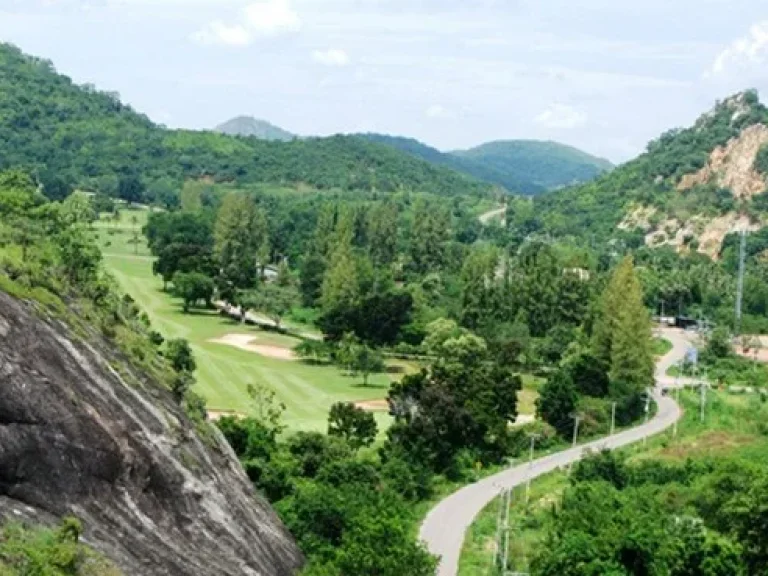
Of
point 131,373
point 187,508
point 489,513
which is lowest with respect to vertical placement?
point 489,513

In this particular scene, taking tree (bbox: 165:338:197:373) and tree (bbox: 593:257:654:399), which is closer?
tree (bbox: 165:338:197:373)

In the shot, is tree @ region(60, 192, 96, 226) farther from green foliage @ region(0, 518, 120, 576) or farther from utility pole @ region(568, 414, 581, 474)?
green foliage @ region(0, 518, 120, 576)

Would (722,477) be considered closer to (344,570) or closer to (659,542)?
(659,542)

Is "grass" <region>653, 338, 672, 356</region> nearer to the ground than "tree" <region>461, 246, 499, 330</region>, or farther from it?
nearer to the ground

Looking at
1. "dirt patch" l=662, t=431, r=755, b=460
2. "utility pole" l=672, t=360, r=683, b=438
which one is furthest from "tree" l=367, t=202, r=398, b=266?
"dirt patch" l=662, t=431, r=755, b=460

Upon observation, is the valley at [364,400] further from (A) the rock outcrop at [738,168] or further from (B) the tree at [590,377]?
(A) the rock outcrop at [738,168]

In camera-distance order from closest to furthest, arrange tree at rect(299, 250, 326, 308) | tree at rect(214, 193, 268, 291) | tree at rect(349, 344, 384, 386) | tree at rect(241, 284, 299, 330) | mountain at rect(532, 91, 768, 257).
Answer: tree at rect(349, 344, 384, 386), tree at rect(241, 284, 299, 330), tree at rect(214, 193, 268, 291), tree at rect(299, 250, 326, 308), mountain at rect(532, 91, 768, 257)

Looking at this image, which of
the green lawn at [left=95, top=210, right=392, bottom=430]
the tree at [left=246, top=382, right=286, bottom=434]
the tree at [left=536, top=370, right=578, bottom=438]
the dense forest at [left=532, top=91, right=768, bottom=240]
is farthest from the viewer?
the dense forest at [left=532, top=91, right=768, bottom=240]

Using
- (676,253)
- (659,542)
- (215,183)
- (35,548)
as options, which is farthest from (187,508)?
(215,183)
